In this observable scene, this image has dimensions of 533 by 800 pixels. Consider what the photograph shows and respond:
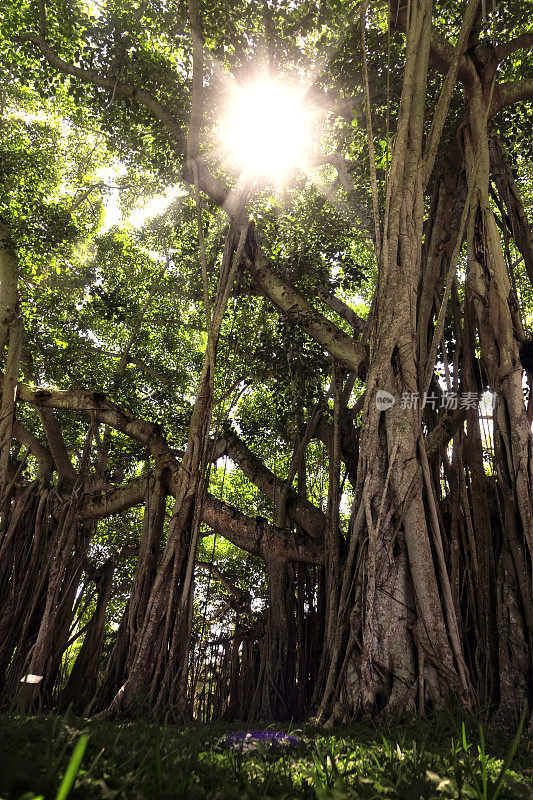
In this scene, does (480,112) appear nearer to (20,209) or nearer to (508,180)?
(508,180)

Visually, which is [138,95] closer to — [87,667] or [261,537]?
[261,537]

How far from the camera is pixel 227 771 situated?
30.3 inches

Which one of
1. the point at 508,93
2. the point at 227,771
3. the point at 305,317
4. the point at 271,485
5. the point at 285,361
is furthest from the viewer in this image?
the point at 271,485

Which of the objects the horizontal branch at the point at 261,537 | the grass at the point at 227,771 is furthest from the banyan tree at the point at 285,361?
the grass at the point at 227,771

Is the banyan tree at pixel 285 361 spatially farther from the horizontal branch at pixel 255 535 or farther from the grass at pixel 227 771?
the grass at pixel 227 771

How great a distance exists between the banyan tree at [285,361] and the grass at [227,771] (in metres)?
Result: 1.00

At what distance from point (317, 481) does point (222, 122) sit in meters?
4.36

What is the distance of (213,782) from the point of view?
70 cm

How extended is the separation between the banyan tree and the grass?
1.00 meters

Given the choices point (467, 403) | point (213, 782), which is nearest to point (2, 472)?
point (467, 403)

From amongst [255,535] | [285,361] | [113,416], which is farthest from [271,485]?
[113,416]

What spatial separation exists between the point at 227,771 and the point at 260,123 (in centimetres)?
489

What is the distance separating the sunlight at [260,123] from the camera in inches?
171

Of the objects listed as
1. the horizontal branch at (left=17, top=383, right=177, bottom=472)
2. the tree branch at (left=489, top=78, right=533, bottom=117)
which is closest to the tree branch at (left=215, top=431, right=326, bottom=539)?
the horizontal branch at (left=17, top=383, right=177, bottom=472)
